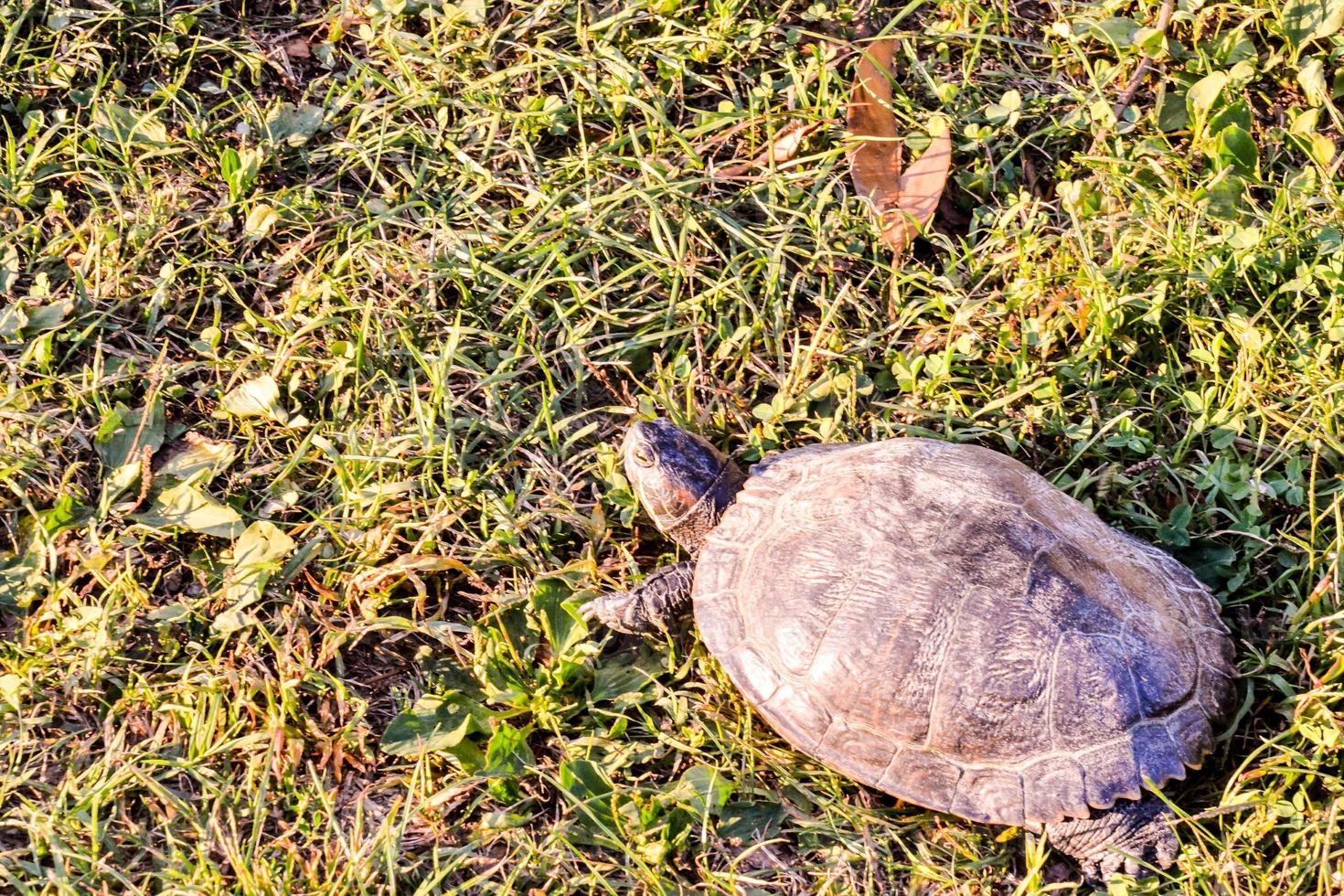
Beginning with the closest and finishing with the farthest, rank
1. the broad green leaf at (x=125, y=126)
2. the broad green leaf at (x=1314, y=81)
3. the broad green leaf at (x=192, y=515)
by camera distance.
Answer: the broad green leaf at (x=192, y=515) < the broad green leaf at (x=1314, y=81) < the broad green leaf at (x=125, y=126)

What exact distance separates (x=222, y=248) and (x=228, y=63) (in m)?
0.89

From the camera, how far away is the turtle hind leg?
9.65 ft

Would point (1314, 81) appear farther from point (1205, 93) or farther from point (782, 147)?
point (782, 147)

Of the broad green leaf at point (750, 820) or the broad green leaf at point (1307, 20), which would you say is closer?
the broad green leaf at point (750, 820)

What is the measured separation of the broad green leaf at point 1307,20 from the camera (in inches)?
159

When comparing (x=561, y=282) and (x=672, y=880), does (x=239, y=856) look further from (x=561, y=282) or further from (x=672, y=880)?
(x=561, y=282)

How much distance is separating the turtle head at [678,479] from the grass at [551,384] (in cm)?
18

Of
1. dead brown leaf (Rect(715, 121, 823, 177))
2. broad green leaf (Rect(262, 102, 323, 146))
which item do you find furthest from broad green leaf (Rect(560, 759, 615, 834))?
Result: broad green leaf (Rect(262, 102, 323, 146))

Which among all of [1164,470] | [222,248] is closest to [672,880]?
[1164,470]

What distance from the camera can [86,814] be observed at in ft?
10.1

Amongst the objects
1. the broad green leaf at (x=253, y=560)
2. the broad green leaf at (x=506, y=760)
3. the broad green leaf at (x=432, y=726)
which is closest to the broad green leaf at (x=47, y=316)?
the broad green leaf at (x=253, y=560)

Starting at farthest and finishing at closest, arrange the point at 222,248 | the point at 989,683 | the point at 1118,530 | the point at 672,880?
the point at 222,248 → the point at 1118,530 → the point at 672,880 → the point at 989,683

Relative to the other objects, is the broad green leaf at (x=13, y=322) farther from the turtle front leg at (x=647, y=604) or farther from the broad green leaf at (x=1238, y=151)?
the broad green leaf at (x=1238, y=151)

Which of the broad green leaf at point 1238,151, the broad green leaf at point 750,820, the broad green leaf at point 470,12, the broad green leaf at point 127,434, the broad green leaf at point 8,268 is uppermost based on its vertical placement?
the broad green leaf at point 470,12
